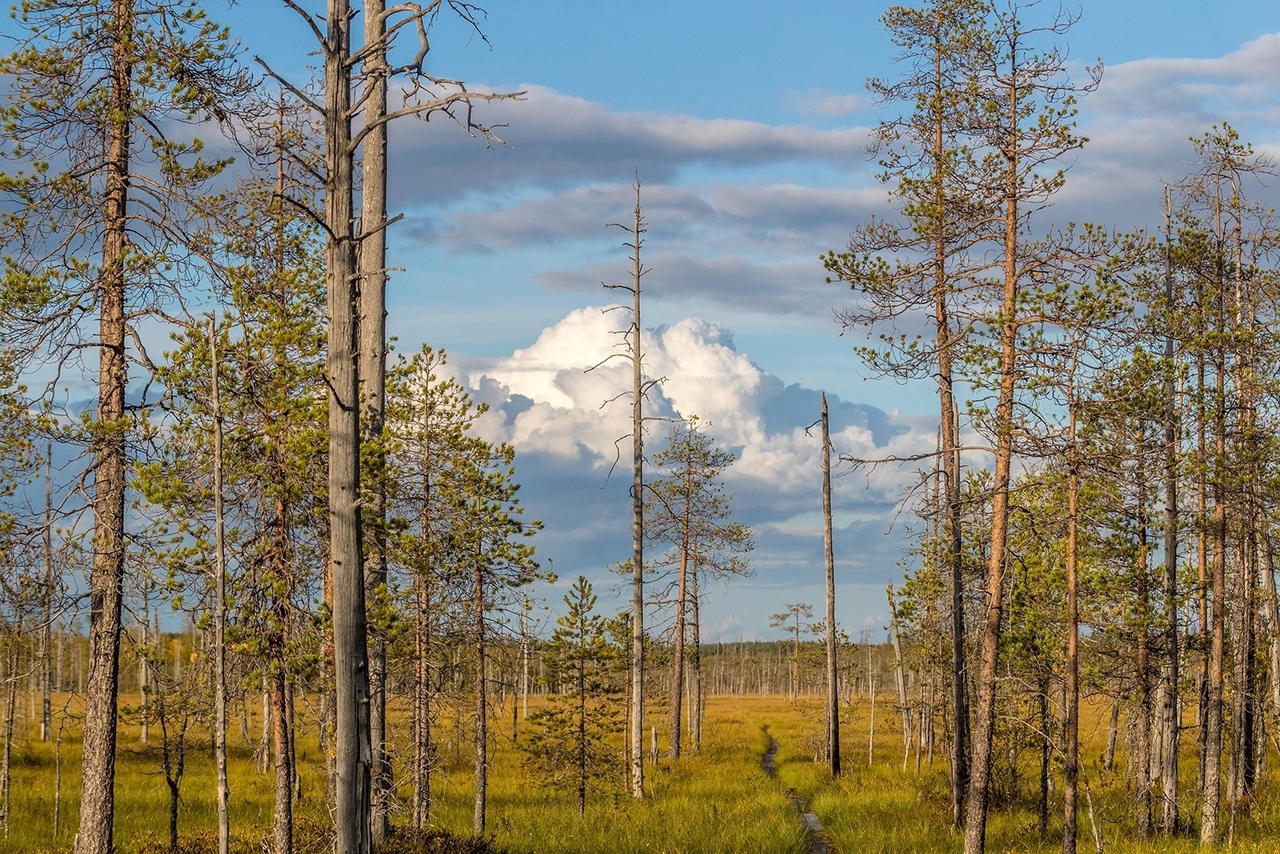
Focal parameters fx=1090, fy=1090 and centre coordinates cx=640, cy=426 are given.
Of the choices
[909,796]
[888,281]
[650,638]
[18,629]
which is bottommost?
[909,796]

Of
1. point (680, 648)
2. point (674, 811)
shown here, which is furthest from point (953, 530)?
point (680, 648)

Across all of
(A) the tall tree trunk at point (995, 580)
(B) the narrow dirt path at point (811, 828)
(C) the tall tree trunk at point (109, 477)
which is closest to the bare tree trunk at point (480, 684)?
(B) the narrow dirt path at point (811, 828)

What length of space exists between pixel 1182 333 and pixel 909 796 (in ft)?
37.7

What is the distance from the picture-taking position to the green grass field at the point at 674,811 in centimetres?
1802

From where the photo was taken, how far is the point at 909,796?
79.1ft

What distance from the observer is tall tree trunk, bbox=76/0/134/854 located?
13.0 m

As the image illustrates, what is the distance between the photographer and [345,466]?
7379mm

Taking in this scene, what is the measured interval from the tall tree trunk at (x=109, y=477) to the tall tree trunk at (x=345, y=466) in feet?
23.1

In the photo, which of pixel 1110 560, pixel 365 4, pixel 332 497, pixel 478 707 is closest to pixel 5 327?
pixel 365 4

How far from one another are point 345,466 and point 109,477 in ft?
25.0

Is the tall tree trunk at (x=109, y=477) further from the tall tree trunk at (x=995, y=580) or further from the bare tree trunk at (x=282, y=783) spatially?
the tall tree trunk at (x=995, y=580)

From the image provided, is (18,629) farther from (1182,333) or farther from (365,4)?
A: (1182,333)

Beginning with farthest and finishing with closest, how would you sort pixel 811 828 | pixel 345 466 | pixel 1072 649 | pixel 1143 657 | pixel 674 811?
pixel 811 828 < pixel 674 811 < pixel 1143 657 < pixel 1072 649 < pixel 345 466

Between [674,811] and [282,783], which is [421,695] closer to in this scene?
[282,783]
